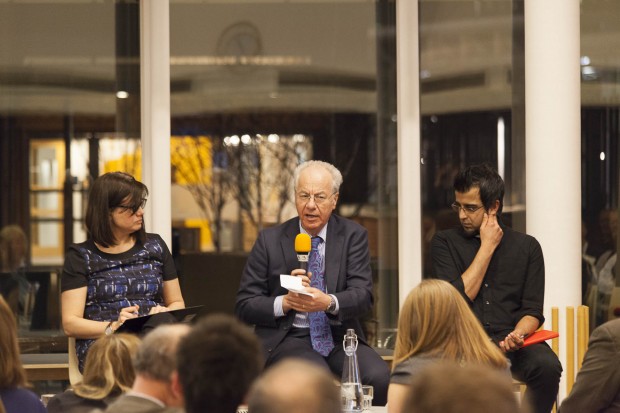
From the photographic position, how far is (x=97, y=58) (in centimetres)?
643

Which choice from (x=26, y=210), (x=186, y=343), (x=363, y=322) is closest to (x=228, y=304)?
(x=363, y=322)

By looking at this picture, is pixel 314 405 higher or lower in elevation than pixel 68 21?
lower

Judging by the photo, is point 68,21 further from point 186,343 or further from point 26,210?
point 186,343

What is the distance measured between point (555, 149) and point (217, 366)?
3.74m

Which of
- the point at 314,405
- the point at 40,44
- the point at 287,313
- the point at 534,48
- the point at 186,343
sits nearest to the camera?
the point at 314,405

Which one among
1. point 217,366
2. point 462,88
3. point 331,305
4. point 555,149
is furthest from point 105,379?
point 462,88

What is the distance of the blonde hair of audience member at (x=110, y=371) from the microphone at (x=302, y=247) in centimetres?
149

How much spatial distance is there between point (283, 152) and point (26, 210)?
5.23ft

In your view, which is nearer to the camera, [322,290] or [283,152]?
[322,290]

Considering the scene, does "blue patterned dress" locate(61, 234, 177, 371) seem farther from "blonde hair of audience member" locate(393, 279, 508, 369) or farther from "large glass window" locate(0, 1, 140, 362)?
"blonde hair of audience member" locate(393, 279, 508, 369)

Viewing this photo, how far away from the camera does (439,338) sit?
3.60 m

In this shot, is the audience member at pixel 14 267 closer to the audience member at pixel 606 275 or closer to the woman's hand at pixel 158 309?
the woman's hand at pixel 158 309

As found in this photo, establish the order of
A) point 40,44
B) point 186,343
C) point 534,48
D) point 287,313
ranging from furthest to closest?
point 40,44
point 534,48
point 287,313
point 186,343

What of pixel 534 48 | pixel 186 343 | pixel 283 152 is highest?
pixel 534 48
